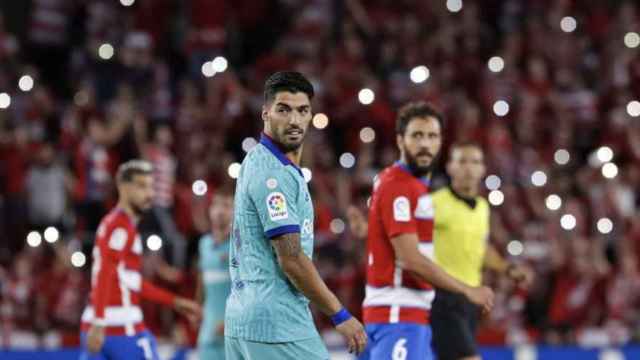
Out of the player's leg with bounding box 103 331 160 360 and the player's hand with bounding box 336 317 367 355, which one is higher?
the player's hand with bounding box 336 317 367 355

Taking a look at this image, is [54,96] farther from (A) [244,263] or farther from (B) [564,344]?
(A) [244,263]

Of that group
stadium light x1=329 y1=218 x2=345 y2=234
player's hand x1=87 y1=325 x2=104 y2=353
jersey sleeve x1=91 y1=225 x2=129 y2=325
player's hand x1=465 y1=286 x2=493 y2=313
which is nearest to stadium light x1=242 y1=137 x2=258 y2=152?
stadium light x1=329 y1=218 x2=345 y2=234

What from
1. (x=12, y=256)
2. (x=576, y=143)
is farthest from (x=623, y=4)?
(x=12, y=256)

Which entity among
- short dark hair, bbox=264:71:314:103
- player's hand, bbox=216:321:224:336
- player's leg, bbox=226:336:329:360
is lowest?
player's hand, bbox=216:321:224:336

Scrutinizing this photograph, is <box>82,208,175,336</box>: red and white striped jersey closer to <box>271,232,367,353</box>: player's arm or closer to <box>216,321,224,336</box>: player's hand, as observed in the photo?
<box>216,321,224,336</box>: player's hand

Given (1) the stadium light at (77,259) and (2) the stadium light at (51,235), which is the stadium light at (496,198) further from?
(2) the stadium light at (51,235)

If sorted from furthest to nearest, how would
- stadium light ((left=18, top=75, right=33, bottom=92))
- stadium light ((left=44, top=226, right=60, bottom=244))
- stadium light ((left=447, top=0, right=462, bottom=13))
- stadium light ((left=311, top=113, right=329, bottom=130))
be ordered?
stadium light ((left=447, top=0, right=462, bottom=13)) < stadium light ((left=18, top=75, right=33, bottom=92)) < stadium light ((left=311, top=113, right=329, bottom=130)) < stadium light ((left=44, top=226, right=60, bottom=244))

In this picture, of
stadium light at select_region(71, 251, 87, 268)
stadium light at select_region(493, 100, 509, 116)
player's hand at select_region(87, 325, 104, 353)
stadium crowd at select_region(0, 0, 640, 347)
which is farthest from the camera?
stadium light at select_region(493, 100, 509, 116)

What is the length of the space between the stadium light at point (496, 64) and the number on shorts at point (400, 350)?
1013 centimetres

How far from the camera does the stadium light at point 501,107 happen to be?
55.6 ft

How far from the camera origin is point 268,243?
606 cm

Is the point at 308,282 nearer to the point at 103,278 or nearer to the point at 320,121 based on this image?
the point at 103,278

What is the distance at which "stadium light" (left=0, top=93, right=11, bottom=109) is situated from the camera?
1581 cm

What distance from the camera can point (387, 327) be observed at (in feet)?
25.9
